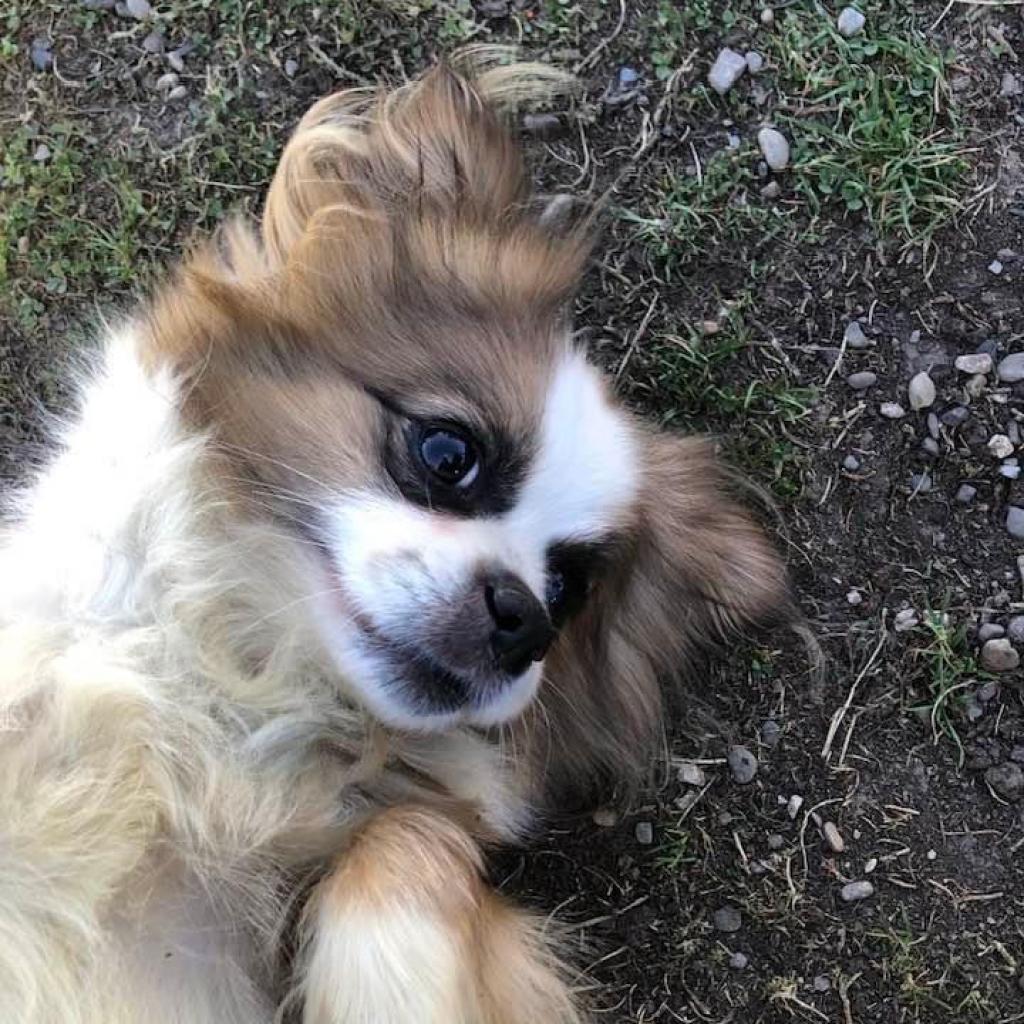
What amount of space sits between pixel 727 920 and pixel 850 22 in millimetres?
2618

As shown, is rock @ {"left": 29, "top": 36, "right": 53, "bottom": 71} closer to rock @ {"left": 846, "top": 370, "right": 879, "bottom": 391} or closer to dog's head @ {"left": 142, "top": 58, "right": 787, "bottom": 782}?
dog's head @ {"left": 142, "top": 58, "right": 787, "bottom": 782}

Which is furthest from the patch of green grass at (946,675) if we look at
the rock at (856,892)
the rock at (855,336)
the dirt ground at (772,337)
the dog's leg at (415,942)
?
the dog's leg at (415,942)

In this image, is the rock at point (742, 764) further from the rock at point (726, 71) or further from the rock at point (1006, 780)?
the rock at point (726, 71)

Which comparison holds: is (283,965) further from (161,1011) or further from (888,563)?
(888,563)

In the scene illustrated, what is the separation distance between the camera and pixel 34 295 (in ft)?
11.9

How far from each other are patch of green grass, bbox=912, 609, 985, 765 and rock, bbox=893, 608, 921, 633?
0.04 m

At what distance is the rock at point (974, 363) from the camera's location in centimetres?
356

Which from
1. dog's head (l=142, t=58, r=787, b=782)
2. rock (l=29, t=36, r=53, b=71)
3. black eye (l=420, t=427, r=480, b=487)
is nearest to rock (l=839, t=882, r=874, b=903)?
dog's head (l=142, t=58, r=787, b=782)

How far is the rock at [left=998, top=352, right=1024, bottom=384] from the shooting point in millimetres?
3555

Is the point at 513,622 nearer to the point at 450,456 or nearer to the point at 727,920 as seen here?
the point at 450,456

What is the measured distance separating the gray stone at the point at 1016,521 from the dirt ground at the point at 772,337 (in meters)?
0.02

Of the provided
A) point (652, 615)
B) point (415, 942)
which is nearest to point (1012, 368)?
point (652, 615)

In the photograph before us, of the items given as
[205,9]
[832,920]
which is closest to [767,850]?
[832,920]

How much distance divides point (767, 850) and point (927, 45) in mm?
2389
